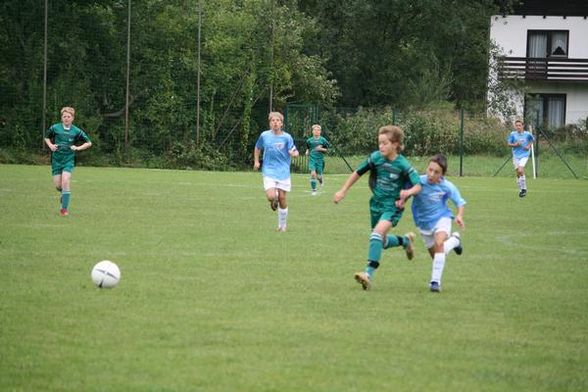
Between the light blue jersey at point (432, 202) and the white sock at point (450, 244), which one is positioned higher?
the light blue jersey at point (432, 202)

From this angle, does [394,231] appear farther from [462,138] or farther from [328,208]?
[462,138]

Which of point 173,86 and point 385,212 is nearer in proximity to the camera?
point 385,212

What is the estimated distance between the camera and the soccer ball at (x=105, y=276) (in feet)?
31.0

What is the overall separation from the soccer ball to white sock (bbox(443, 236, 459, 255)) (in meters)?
3.26

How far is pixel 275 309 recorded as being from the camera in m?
8.68

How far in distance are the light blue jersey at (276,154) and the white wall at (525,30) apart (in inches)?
1434

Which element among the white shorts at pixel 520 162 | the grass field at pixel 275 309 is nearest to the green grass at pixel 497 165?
the white shorts at pixel 520 162

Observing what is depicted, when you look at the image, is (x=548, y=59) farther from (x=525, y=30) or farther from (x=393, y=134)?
(x=393, y=134)

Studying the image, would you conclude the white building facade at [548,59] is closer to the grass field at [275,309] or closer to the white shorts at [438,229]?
the grass field at [275,309]

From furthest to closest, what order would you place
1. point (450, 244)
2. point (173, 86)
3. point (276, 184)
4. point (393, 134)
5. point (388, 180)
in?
point (173, 86)
point (276, 184)
point (388, 180)
point (393, 134)
point (450, 244)

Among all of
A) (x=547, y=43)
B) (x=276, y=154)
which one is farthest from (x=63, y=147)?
(x=547, y=43)

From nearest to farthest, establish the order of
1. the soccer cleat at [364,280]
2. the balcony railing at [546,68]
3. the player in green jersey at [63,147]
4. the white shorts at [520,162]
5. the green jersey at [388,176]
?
the soccer cleat at [364,280] < the green jersey at [388,176] < the player in green jersey at [63,147] < the white shorts at [520,162] < the balcony railing at [546,68]

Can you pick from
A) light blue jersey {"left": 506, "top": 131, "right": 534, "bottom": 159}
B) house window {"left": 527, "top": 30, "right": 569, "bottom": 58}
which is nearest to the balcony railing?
house window {"left": 527, "top": 30, "right": 569, "bottom": 58}

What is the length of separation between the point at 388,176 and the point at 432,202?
54 centimetres
